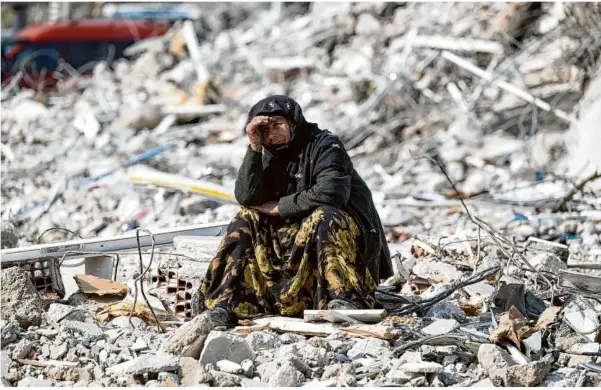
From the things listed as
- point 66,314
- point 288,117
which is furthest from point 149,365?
point 288,117

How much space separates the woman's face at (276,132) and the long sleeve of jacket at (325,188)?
19cm

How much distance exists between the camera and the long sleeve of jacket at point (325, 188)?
5160 mm

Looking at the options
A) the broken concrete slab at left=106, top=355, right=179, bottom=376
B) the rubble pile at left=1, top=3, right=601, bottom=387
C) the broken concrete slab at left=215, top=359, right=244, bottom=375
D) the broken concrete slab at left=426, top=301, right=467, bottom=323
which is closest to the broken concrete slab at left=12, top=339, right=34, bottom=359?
the rubble pile at left=1, top=3, right=601, bottom=387

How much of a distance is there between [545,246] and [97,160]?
7254 mm

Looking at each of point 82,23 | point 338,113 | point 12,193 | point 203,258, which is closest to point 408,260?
point 203,258

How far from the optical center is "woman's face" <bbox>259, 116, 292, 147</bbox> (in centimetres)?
527

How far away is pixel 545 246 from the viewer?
261 inches

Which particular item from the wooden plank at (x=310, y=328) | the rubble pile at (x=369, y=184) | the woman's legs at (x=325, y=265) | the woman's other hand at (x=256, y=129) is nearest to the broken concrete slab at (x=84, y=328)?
the rubble pile at (x=369, y=184)

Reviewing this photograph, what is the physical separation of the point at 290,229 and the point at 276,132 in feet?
1.54

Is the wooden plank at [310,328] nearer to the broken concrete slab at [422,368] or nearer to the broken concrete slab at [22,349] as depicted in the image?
the broken concrete slab at [422,368]

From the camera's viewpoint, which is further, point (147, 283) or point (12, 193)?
point (12, 193)

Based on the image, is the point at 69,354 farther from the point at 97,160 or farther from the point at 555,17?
the point at 555,17

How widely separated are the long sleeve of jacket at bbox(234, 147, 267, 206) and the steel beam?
0.84 m

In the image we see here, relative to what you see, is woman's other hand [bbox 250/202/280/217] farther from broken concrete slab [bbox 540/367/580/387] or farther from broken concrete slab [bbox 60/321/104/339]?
broken concrete slab [bbox 540/367/580/387]
